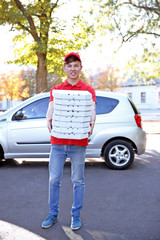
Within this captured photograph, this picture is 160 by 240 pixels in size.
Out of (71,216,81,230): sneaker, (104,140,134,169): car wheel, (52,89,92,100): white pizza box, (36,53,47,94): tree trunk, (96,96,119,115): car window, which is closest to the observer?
(52,89,92,100): white pizza box

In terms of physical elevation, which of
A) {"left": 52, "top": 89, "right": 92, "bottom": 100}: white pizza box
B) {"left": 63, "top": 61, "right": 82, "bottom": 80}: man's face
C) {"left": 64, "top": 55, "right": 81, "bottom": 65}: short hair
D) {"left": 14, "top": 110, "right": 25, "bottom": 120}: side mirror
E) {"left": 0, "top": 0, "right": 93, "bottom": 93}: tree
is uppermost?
{"left": 0, "top": 0, "right": 93, "bottom": 93}: tree

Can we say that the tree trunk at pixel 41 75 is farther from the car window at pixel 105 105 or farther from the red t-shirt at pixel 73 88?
the red t-shirt at pixel 73 88

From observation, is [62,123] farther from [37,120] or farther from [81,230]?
[37,120]

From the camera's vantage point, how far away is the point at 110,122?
674 centimetres

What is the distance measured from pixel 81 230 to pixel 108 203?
1.08 m

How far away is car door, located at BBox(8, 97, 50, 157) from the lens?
6723 millimetres

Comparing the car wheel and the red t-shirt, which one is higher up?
the red t-shirt

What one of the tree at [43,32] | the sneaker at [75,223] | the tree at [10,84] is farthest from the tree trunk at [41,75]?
the tree at [10,84]

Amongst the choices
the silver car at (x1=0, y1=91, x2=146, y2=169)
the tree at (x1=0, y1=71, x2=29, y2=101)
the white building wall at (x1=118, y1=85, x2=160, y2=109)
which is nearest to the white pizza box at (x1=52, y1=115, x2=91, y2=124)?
the silver car at (x1=0, y1=91, x2=146, y2=169)

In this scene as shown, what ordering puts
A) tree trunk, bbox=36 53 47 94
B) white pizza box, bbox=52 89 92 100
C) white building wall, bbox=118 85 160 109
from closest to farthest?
white pizza box, bbox=52 89 92 100 < tree trunk, bbox=36 53 47 94 < white building wall, bbox=118 85 160 109

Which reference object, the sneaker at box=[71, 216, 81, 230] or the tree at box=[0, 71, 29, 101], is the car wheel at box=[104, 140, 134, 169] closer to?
the sneaker at box=[71, 216, 81, 230]

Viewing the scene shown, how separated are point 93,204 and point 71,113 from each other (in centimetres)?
182

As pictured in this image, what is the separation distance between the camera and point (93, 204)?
4348mm

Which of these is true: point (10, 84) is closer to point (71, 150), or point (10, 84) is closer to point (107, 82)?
point (107, 82)
